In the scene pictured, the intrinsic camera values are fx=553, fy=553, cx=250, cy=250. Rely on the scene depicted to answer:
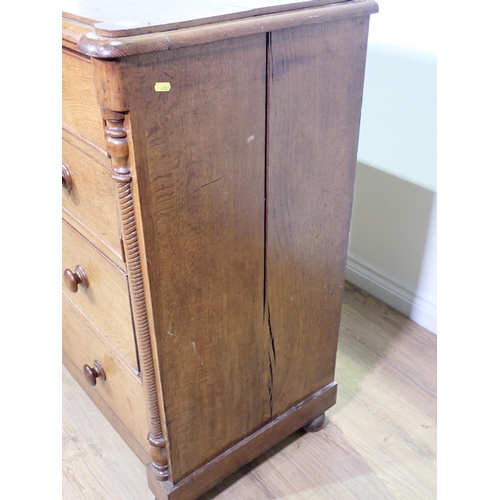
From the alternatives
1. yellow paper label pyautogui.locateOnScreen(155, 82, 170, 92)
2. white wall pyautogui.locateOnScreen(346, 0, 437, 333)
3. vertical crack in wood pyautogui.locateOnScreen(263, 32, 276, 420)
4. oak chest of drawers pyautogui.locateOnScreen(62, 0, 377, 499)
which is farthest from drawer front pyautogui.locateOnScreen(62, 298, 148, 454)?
white wall pyautogui.locateOnScreen(346, 0, 437, 333)

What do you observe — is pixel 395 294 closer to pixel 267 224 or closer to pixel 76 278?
pixel 267 224

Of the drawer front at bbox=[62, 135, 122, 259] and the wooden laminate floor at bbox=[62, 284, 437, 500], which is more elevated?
the drawer front at bbox=[62, 135, 122, 259]

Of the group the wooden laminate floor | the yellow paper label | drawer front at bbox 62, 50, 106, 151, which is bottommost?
the wooden laminate floor

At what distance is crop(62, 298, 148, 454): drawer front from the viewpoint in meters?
1.16

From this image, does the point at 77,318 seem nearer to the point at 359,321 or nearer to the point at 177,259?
the point at 177,259

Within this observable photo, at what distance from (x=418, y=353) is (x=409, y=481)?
46 centimetres

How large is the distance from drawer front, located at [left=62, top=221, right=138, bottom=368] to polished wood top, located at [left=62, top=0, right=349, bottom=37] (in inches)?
16.3

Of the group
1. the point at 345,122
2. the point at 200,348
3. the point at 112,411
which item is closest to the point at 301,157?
the point at 345,122

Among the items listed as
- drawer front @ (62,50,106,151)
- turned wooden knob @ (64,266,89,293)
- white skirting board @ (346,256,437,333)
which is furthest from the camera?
white skirting board @ (346,256,437,333)

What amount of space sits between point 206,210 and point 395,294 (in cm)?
110

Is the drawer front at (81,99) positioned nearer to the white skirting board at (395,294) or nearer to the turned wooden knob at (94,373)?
the turned wooden knob at (94,373)

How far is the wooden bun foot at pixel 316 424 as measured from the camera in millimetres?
1397

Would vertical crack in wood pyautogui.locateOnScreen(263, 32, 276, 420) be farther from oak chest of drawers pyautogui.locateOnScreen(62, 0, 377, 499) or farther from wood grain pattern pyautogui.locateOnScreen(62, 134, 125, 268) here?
wood grain pattern pyautogui.locateOnScreen(62, 134, 125, 268)
